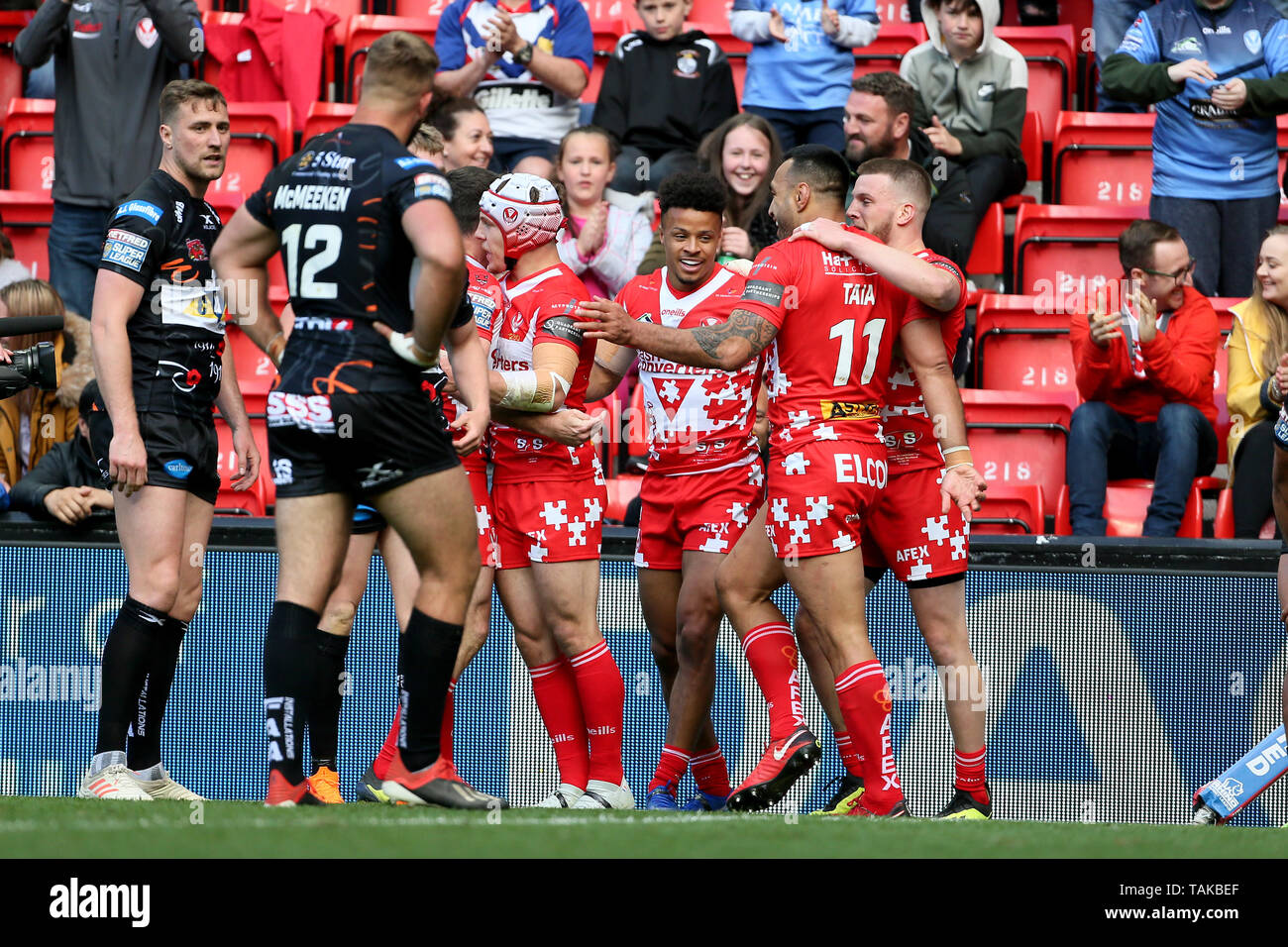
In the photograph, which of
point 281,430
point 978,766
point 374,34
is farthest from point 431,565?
point 374,34

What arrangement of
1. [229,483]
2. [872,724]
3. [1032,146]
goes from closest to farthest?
1. [872,724]
2. [229,483]
3. [1032,146]

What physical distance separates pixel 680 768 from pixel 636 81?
489 cm

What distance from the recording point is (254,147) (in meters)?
10.1

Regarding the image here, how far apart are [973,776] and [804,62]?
5.16 meters

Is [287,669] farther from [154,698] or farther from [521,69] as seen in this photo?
[521,69]

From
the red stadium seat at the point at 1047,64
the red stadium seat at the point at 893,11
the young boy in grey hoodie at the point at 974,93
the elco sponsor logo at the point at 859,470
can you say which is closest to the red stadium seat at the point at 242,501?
the elco sponsor logo at the point at 859,470

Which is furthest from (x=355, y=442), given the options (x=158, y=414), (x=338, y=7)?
(x=338, y=7)

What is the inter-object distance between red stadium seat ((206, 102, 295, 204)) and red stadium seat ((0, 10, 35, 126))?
6.44 ft

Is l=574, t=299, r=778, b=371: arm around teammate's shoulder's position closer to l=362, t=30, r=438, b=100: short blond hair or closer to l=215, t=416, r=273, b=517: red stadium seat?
l=362, t=30, r=438, b=100: short blond hair

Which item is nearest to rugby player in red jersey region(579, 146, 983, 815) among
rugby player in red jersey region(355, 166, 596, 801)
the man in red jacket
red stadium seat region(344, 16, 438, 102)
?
rugby player in red jersey region(355, 166, 596, 801)

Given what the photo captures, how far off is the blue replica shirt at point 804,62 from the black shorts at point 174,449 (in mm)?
4923

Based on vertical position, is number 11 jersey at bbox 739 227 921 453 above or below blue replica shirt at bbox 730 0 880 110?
below

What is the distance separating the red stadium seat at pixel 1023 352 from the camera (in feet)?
29.8
